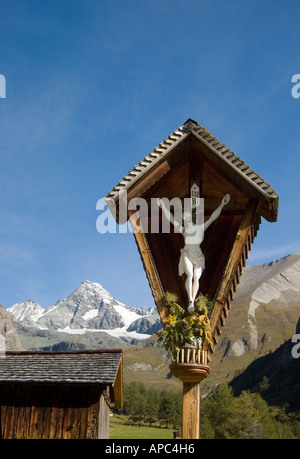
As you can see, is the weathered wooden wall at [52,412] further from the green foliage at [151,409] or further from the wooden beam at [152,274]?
the green foliage at [151,409]

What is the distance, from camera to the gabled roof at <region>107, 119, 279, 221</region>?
27.5 feet

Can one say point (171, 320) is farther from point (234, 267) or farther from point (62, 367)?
point (62, 367)

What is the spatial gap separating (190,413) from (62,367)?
1662cm

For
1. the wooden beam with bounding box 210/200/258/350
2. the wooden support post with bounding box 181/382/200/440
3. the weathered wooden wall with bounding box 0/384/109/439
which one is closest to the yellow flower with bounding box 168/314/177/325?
the wooden beam with bounding box 210/200/258/350

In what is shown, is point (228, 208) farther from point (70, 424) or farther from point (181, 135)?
point (70, 424)

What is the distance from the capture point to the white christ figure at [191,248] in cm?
848

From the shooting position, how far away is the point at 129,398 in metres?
153

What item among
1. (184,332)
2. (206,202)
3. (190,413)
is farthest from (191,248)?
(190,413)

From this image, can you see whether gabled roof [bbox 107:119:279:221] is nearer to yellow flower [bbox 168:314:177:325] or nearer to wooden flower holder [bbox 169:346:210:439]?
yellow flower [bbox 168:314:177:325]

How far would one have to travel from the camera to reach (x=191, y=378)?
25.1 feet

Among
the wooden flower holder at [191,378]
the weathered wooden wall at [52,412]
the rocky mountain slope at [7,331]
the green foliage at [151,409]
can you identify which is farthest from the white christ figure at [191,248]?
the rocky mountain slope at [7,331]

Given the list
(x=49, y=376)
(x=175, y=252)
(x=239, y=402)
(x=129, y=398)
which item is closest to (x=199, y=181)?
(x=175, y=252)

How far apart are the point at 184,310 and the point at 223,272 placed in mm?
930

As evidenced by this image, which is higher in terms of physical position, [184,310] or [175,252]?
[175,252]
